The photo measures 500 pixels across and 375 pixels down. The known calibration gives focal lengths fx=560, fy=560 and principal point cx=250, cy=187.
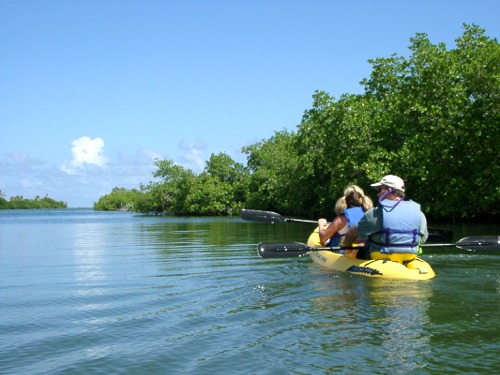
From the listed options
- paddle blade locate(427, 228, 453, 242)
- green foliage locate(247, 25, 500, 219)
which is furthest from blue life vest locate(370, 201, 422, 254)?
green foliage locate(247, 25, 500, 219)

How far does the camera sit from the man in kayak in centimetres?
751

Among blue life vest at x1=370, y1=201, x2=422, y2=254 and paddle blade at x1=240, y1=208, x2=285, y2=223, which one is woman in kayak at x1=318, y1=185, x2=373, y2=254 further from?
paddle blade at x1=240, y1=208, x2=285, y2=223

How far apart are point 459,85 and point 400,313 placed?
22027 mm

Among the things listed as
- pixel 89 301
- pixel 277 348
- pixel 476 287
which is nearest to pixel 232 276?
pixel 89 301

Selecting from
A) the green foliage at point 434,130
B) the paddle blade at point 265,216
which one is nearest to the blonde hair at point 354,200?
the paddle blade at point 265,216

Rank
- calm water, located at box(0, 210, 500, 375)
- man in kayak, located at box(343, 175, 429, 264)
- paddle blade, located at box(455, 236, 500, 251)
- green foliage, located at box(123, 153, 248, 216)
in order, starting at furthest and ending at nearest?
green foliage, located at box(123, 153, 248, 216)
paddle blade, located at box(455, 236, 500, 251)
man in kayak, located at box(343, 175, 429, 264)
calm water, located at box(0, 210, 500, 375)

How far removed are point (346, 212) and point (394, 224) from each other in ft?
4.73

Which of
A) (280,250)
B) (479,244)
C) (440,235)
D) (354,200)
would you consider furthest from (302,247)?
(440,235)

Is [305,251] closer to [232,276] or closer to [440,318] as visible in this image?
[232,276]

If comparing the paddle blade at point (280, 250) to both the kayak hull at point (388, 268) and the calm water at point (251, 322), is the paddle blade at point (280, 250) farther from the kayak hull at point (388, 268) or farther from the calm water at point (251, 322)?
the kayak hull at point (388, 268)

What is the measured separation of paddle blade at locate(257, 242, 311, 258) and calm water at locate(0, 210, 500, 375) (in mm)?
344

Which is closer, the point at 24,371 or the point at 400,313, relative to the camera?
the point at 24,371

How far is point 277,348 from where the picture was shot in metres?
4.70

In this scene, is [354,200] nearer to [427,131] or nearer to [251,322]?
[251,322]
